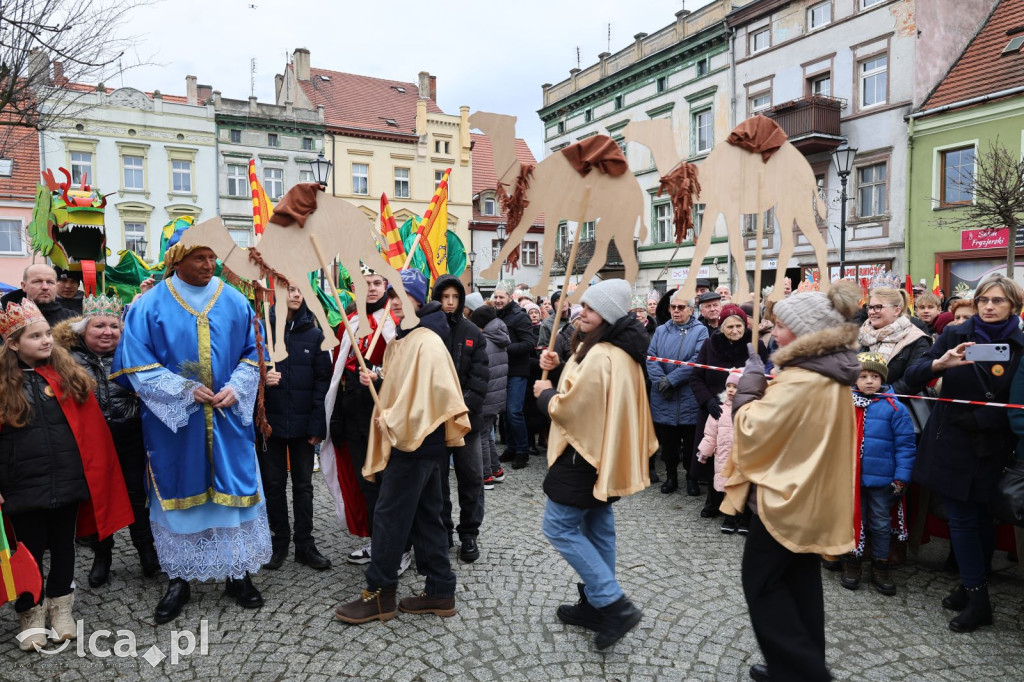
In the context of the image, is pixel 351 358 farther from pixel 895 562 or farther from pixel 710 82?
pixel 710 82

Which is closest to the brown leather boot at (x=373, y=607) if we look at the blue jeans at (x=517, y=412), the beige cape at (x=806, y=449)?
the beige cape at (x=806, y=449)

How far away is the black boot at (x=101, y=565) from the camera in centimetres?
422

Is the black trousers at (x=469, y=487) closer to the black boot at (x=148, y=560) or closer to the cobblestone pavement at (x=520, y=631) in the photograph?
the cobblestone pavement at (x=520, y=631)

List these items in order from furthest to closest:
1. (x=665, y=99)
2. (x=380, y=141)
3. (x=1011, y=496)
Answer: (x=380, y=141) < (x=665, y=99) < (x=1011, y=496)

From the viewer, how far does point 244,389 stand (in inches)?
155

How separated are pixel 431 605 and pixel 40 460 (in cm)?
213

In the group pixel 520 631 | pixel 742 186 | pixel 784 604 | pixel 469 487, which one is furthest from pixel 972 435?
pixel 469 487

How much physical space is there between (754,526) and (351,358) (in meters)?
2.52

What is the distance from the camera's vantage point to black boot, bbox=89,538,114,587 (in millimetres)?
4219

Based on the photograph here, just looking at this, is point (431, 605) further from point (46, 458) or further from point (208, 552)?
point (46, 458)

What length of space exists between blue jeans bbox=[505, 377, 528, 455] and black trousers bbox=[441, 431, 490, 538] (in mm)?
2748

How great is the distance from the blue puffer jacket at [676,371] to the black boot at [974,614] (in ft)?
9.18

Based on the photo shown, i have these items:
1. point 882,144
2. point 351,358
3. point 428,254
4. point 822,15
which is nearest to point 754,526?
point 351,358

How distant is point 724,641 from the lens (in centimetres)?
349
